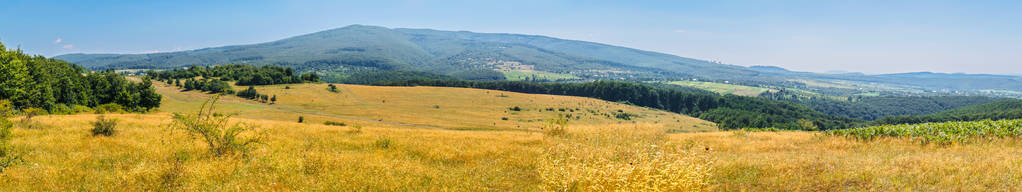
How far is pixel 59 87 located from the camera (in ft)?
133

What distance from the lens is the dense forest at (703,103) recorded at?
10522 centimetres

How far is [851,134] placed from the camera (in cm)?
1653

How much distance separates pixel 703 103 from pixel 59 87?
138 meters

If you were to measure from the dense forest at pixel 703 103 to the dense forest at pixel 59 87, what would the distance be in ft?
313

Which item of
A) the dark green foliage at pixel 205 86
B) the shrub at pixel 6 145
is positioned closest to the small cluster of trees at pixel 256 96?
the dark green foliage at pixel 205 86

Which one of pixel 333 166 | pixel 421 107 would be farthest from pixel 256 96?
pixel 333 166

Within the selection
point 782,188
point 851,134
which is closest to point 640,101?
point 851,134

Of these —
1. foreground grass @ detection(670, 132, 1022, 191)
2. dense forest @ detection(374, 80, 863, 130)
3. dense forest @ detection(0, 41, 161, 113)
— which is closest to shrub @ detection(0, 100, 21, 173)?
foreground grass @ detection(670, 132, 1022, 191)

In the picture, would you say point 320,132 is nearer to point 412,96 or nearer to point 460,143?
point 460,143

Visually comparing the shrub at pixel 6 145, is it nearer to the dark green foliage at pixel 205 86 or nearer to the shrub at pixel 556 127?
the shrub at pixel 556 127

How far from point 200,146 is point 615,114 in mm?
83436

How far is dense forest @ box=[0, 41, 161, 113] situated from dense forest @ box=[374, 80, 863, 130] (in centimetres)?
9533

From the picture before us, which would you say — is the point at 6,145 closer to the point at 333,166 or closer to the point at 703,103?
the point at 333,166

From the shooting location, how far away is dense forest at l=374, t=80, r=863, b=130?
10522cm
